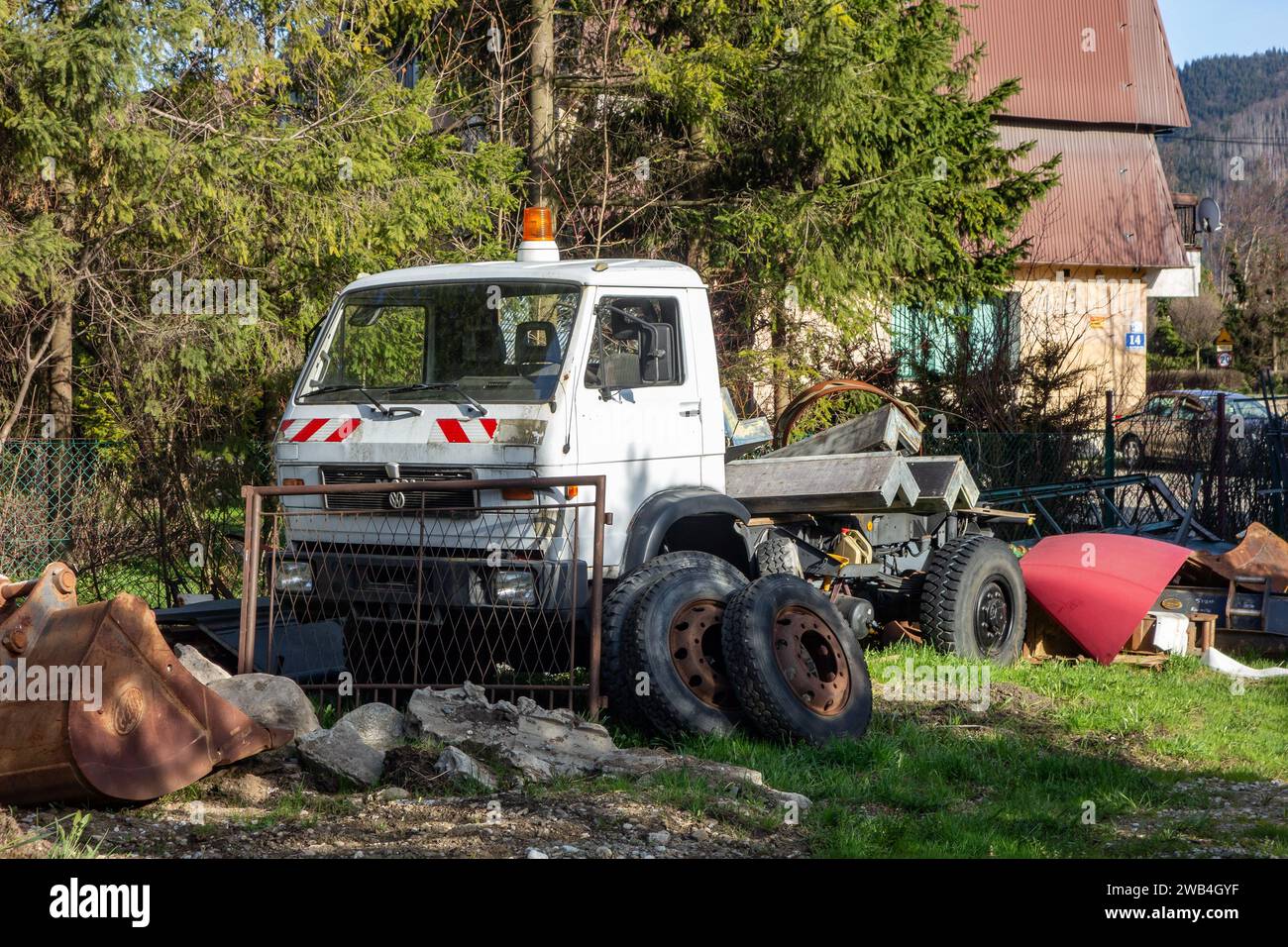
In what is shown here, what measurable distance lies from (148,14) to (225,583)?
13.9 ft

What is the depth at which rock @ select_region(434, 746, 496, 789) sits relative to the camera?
5.52 metres

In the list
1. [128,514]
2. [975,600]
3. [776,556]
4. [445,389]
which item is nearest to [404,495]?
[445,389]

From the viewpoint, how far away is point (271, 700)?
20.1ft

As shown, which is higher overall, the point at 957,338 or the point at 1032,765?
the point at 957,338

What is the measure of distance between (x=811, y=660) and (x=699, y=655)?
62 cm

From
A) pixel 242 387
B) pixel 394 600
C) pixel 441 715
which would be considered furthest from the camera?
pixel 242 387

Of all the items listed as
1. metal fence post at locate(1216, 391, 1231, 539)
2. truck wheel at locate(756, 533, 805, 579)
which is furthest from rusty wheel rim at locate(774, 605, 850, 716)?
metal fence post at locate(1216, 391, 1231, 539)

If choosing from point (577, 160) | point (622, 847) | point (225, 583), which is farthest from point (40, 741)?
point (577, 160)

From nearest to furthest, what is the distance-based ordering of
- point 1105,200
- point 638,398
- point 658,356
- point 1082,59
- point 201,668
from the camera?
point 201,668 < point 638,398 < point 658,356 < point 1105,200 < point 1082,59

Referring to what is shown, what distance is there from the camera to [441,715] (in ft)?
20.4

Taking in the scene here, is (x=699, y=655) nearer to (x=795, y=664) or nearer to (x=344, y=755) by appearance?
(x=795, y=664)

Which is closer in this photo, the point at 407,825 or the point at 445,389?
the point at 407,825
